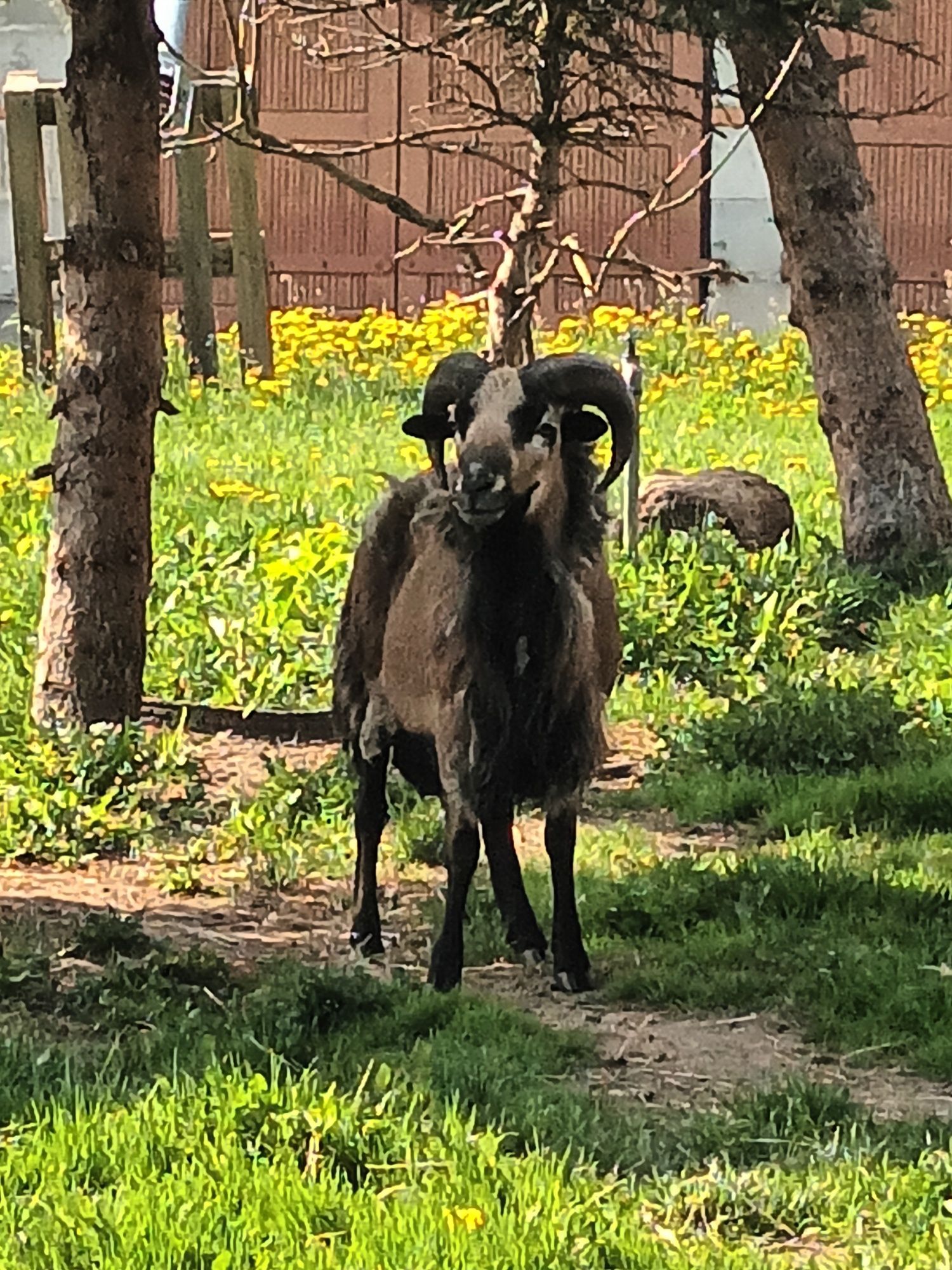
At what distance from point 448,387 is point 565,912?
1496 millimetres

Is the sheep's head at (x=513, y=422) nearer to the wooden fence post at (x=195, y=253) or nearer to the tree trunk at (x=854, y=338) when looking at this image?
the tree trunk at (x=854, y=338)

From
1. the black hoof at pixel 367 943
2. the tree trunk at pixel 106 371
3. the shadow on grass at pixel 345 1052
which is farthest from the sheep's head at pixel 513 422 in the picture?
the tree trunk at pixel 106 371

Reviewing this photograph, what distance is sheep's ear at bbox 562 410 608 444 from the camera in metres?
6.38

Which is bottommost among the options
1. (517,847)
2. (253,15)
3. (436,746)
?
(517,847)

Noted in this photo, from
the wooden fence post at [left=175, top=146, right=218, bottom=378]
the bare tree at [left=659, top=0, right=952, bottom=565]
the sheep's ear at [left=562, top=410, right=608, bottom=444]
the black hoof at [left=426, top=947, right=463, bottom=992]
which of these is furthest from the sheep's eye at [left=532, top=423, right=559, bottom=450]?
the wooden fence post at [left=175, top=146, right=218, bottom=378]

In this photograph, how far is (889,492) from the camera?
36.0 ft

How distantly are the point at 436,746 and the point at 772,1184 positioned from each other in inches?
85.1

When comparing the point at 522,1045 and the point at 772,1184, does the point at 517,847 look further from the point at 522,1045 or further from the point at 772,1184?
the point at 772,1184

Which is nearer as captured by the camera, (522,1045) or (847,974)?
(522,1045)

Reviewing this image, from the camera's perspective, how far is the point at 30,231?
15.1m

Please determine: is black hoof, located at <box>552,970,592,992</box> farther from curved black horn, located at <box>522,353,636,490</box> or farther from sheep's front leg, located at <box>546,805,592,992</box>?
curved black horn, located at <box>522,353,636,490</box>

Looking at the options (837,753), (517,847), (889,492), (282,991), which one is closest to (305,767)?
(517,847)

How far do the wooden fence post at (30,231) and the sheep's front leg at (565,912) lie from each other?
9375 millimetres

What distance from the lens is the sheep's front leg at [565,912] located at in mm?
6324
